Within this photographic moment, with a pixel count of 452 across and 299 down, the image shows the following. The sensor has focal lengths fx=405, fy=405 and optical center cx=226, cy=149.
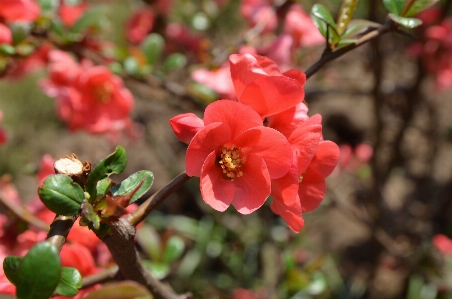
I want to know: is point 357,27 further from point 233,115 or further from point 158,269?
point 158,269

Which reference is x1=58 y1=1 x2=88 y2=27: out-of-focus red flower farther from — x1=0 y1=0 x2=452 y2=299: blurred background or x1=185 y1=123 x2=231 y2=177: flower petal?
x1=185 y1=123 x2=231 y2=177: flower petal

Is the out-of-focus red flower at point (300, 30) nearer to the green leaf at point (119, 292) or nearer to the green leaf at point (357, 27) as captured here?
the green leaf at point (357, 27)

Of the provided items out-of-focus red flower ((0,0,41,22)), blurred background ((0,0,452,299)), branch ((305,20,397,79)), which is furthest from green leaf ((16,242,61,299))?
out-of-focus red flower ((0,0,41,22))

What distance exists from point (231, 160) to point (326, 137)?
79.8 inches

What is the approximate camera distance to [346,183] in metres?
2.39

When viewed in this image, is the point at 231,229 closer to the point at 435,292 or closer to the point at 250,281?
the point at 250,281

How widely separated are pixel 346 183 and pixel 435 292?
0.86m

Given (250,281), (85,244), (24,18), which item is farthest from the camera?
(250,281)

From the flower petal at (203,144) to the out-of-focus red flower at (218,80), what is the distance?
1.57 feet

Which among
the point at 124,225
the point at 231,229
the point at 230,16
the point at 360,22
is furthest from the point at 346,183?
the point at 124,225

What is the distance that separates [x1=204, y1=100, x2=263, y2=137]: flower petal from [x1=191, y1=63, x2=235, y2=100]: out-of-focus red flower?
18.8 inches

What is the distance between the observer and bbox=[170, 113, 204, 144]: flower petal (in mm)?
486

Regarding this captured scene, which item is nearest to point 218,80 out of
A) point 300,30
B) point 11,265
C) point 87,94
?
point 300,30

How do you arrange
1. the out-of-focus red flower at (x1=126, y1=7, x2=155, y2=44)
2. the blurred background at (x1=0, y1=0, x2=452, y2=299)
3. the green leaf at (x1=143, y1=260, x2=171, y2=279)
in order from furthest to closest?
the out-of-focus red flower at (x1=126, y1=7, x2=155, y2=44), the blurred background at (x1=0, y1=0, x2=452, y2=299), the green leaf at (x1=143, y1=260, x2=171, y2=279)
